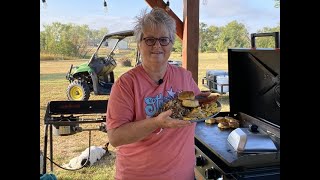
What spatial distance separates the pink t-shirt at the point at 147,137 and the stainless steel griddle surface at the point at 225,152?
0.31 meters

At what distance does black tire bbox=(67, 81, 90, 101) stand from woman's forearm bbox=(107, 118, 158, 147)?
611 cm

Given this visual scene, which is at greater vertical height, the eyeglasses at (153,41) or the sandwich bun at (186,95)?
the eyeglasses at (153,41)

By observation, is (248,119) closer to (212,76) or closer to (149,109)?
(149,109)

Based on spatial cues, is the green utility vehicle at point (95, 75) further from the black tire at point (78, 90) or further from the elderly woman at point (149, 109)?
the elderly woman at point (149, 109)

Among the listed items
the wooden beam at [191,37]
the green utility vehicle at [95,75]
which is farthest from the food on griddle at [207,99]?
the green utility vehicle at [95,75]

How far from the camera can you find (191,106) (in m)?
1.64

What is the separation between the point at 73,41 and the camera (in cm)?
1148

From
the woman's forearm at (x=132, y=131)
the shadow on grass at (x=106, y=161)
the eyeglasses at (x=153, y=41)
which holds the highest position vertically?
the eyeglasses at (x=153, y=41)

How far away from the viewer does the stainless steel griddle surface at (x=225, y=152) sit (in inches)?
66.4

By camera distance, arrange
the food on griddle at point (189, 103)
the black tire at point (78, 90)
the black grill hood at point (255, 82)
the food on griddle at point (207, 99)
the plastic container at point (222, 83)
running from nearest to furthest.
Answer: the food on griddle at point (189, 103), the food on griddle at point (207, 99), the black grill hood at point (255, 82), the black tire at point (78, 90), the plastic container at point (222, 83)

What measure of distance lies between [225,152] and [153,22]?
89cm

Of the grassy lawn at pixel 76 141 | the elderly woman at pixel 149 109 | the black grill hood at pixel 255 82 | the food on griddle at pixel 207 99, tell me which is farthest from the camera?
the grassy lawn at pixel 76 141

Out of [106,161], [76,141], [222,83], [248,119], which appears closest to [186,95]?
[248,119]

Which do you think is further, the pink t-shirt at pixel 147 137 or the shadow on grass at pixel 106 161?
the shadow on grass at pixel 106 161
